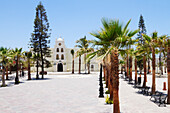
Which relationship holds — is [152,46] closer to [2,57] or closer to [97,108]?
[97,108]

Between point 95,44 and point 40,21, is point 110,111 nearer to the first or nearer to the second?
point 95,44

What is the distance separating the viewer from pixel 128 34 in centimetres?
977

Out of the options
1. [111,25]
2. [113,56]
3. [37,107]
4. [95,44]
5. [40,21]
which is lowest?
[37,107]

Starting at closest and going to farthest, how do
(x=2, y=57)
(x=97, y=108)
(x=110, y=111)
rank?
(x=110, y=111) → (x=97, y=108) → (x=2, y=57)

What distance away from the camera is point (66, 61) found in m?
69.8

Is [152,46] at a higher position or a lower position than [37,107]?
higher

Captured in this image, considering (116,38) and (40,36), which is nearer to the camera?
(116,38)

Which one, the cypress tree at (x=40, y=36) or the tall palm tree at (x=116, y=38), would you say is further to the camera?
the cypress tree at (x=40, y=36)

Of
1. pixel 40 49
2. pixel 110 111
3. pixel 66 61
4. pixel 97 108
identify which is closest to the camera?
pixel 110 111

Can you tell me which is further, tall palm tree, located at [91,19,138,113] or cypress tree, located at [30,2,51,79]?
cypress tree, located at [30,2,51,79]

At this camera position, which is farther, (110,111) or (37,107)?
(37,107)

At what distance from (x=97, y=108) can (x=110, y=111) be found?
3.64 ft

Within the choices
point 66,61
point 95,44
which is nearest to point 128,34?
point 95,44

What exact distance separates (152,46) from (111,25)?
839cm
